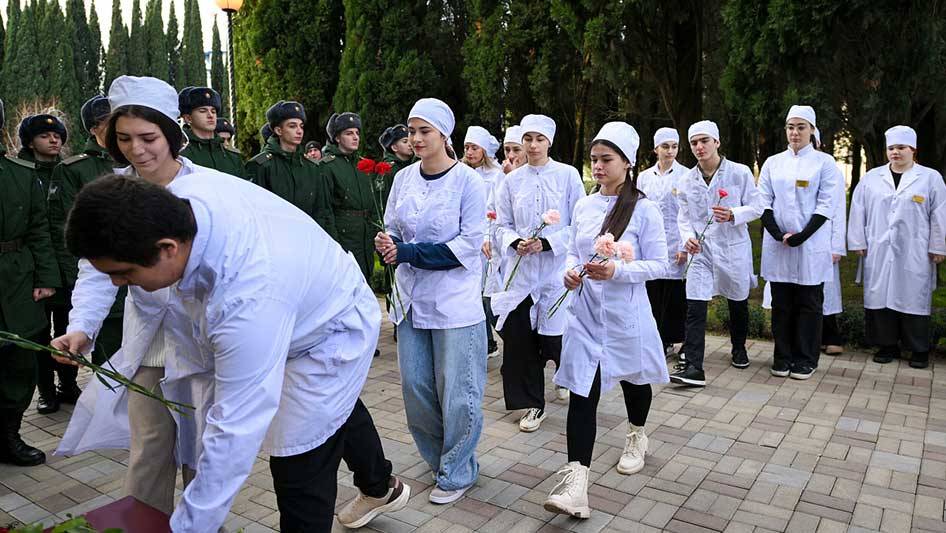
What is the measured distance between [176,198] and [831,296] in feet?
22.2

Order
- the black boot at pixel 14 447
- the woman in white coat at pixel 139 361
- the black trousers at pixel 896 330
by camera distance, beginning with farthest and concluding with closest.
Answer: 1. the black trousers at pixel 896 330
2. the black boot at pixel 14 447
3. the woman in white coat at pixel 139 361

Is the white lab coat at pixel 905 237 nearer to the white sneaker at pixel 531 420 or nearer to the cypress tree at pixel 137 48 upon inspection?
the white sneaker at pixel 531 420

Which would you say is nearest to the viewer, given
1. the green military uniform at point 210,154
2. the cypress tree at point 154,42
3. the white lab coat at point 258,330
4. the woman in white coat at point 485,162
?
the white lab coat at point 258,330

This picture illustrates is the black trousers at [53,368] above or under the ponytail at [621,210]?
under

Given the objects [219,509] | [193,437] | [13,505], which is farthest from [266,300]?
[13,505]

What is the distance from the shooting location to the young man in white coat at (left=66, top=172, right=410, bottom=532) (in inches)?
69.2

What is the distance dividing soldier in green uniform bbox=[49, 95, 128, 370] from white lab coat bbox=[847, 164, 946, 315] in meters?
6.49

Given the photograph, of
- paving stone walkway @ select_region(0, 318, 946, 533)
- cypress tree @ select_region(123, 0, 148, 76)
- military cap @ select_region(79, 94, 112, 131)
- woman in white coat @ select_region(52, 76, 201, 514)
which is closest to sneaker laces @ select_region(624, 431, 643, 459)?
paving stone walkway @ select_region(0, 318, 946, 533)

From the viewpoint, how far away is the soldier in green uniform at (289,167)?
641 cm

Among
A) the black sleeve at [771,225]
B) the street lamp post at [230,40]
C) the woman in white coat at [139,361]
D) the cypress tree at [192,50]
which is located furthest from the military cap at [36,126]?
the cypress tree at [192,50]

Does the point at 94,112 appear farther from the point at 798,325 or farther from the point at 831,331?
the point at 831,331

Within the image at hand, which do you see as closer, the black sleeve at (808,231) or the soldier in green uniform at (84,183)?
the soldier in green uniform at (84,183)

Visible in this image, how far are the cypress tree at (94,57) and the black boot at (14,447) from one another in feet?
131

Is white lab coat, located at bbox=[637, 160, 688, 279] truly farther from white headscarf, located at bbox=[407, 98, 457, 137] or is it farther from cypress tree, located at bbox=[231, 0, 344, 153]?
cypress tree, located at bbox=[231, 0, 344, 153]
